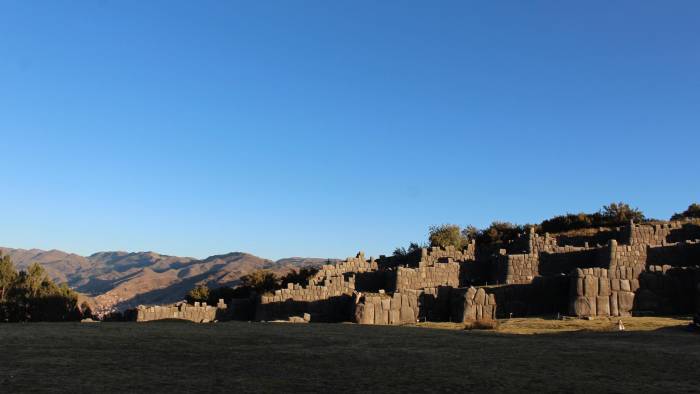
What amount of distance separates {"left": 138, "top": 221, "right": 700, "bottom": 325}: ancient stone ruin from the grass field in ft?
31.2

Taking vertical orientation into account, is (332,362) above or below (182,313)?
above

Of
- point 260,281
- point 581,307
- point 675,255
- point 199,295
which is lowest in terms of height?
point 199,295

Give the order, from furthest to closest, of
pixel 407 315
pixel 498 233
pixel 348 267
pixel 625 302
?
pixel 498 233
pixel 348 267
pixel 407 315
pixel 625 302

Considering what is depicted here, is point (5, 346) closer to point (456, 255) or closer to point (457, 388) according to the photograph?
point (457, 388)

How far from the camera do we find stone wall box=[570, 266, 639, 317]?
25781 millimetres

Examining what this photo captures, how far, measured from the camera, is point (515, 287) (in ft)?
92.4

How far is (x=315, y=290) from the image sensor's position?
107 ft

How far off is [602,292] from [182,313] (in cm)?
1944

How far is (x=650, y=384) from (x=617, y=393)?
3.83 feet

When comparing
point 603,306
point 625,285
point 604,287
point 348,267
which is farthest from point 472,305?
point 348,267

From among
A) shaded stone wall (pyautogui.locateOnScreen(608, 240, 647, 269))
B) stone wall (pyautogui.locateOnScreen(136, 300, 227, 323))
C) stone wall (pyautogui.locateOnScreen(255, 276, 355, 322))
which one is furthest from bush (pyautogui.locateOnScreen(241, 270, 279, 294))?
shaded stone wall (pyautogui.locateOnScreen(608, 240, 647, 269))

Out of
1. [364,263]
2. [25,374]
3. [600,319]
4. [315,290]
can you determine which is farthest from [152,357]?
[364,263]

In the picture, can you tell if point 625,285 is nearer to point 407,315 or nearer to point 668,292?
point 668,292

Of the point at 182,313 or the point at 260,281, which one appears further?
the point at 260,281
